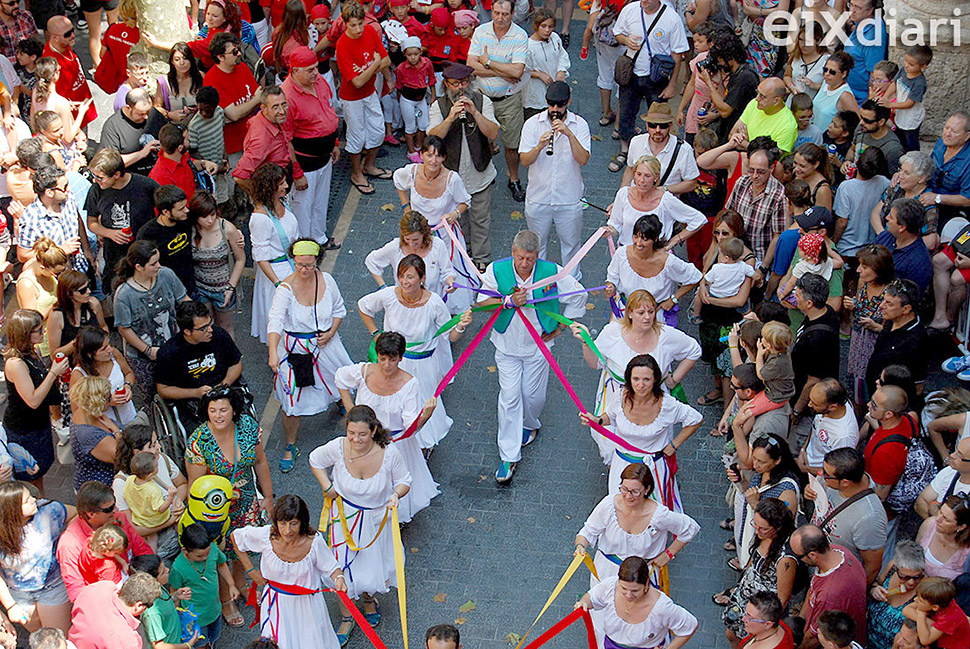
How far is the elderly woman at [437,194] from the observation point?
10.4 metres

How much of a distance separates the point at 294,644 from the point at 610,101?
28.7ft

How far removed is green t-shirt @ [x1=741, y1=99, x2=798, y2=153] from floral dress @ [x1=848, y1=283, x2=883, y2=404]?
2197 mm

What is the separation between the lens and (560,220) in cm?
1134

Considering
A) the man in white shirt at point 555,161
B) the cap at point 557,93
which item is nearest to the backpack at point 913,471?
the man in white shirt at point 555,161

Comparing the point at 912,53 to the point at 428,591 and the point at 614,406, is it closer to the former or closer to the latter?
the point at 614,406

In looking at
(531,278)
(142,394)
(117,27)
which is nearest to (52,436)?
(142,394)

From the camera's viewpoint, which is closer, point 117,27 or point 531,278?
point 531,278

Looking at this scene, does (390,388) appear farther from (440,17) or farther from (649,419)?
(440,17)

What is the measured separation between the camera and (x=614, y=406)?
865 centimetres

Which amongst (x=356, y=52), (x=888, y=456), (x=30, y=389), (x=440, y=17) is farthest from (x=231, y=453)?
(x=440, y=17)

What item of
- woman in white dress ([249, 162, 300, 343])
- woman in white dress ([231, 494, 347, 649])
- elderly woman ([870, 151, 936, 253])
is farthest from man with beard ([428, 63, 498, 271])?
woman in white dress ([231, 494, 347, 649])

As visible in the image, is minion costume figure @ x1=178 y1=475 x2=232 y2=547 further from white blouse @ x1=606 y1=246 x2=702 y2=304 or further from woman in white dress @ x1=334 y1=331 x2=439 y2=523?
white blouse @ x1=606 y1=246 x2=702 y2=304

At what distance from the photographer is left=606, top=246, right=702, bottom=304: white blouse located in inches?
378

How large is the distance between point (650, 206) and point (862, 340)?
2.14 metres
